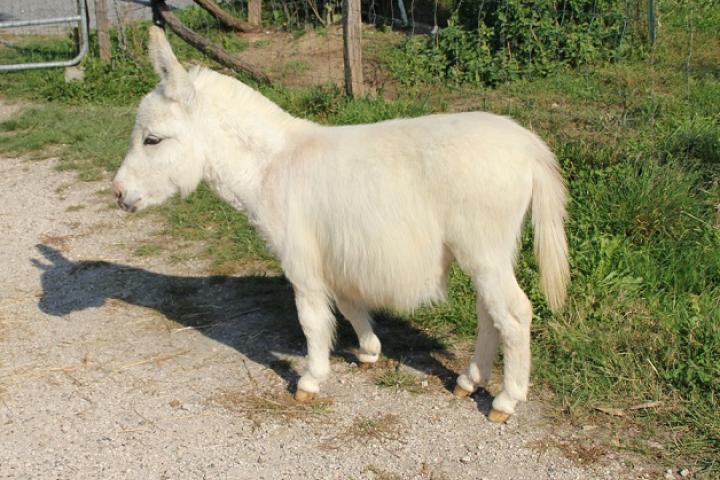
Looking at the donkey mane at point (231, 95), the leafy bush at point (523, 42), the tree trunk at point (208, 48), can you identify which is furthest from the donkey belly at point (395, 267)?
the tree trunk at point (208, 48)

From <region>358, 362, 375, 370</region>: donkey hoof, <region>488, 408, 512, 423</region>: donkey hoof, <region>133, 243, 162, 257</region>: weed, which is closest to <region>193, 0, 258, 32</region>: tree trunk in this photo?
<region>133, 243, 162, 257</region>: weed

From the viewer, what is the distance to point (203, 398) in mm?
4371

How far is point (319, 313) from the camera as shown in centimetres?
423

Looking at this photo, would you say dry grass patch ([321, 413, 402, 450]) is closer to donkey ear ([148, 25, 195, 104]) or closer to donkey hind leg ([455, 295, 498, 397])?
donkey hind leg ([455, 295, 498, 397])

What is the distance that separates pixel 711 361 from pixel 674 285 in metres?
0.78

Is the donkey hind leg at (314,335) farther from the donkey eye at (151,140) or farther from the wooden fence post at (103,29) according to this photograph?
the wooden fence post at (103,29)

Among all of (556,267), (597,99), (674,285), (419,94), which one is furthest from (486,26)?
(556,267)

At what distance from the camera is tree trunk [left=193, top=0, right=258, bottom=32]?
36.6 feet

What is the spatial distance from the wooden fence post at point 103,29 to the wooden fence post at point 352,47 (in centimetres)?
416

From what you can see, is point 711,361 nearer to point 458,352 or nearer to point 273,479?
point 458,352

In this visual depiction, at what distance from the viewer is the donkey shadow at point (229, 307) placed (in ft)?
15.8

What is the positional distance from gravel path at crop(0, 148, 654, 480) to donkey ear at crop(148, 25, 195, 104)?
166cm

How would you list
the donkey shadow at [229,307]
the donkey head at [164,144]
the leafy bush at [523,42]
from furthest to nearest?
the leafy bush at [523,42], the donkey shadow at [229,307], the donkey head at [164,144]

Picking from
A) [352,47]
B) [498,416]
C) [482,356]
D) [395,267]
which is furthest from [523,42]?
[498,416]
